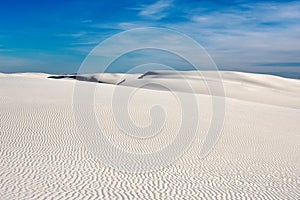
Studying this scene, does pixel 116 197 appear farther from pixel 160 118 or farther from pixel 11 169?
pixel 160 118

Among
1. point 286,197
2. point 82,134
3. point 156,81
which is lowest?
point 286,197

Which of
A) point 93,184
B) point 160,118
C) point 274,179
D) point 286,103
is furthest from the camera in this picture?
point 286,103

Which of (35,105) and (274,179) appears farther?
(35,105)

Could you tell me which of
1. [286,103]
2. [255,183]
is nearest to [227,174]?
[255,183]

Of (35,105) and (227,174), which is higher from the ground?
(35,105)

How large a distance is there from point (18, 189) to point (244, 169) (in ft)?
18.7

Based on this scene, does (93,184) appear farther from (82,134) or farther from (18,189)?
(82,134)

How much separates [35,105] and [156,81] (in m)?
28.8

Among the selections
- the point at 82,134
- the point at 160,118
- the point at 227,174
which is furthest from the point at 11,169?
the point at 160,118

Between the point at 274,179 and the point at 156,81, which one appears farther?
the point at 156,81

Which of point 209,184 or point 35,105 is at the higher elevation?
point 35,105

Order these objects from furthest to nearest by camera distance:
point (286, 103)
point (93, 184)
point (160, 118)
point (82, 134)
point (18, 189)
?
point (286, 103) → point (160, 118) → point (82, 134) → point (93, 184) → point (18, 189)

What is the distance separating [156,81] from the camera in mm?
43500

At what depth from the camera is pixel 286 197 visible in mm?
6789
